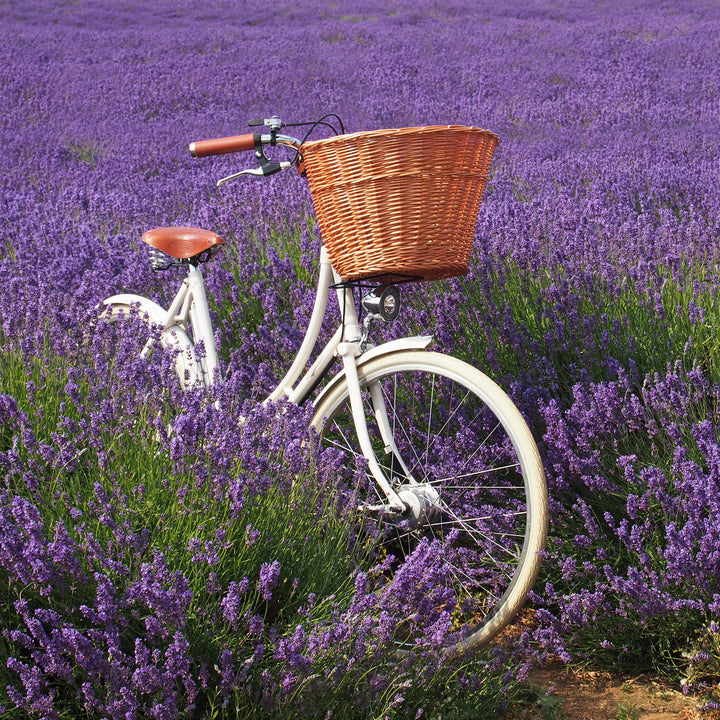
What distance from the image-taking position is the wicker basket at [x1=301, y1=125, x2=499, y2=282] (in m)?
1.95

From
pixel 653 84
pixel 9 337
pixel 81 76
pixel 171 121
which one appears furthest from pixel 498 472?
pixel 81 76

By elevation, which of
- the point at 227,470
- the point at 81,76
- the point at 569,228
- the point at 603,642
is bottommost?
the point at 603,642

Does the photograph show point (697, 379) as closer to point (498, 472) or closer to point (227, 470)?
point (498, 472)

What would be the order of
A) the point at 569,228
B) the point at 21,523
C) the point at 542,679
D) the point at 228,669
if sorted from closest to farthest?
the point at 228,669
the point at 21,523
the point at 542,679
the point at 569,228

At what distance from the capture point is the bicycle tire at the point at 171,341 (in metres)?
2.66

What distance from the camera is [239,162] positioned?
20.4ft

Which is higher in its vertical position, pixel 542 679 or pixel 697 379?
pixel 697 379

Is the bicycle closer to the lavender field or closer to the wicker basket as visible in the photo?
the wicker basket

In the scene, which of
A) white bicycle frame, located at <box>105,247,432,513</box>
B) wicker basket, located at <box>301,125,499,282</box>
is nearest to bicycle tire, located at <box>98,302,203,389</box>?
white bicycle frame, located at <box>105,247,432,513</box>

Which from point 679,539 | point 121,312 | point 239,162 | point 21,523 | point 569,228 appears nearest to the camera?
point 21,523

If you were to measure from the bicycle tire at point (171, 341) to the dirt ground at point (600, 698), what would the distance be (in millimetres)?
1297

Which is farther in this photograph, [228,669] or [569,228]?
[569,228]

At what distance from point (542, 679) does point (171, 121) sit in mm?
6943

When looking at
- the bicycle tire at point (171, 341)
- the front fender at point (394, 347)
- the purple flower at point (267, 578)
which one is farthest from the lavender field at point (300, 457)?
the front fender at point (394, 347)
